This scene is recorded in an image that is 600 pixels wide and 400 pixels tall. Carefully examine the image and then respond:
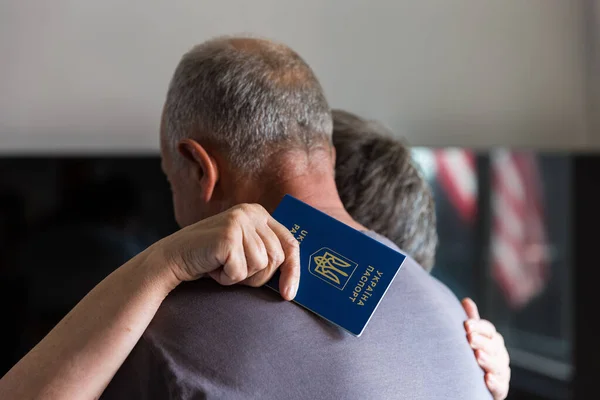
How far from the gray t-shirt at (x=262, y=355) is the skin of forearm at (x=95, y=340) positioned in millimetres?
28

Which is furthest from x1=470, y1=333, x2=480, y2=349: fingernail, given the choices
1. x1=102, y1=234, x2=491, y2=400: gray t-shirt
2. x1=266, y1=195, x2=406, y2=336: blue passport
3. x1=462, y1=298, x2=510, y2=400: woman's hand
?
x1=266, y1=195, x2=406, y2=336: blue passport

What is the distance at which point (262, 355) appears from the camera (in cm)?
78

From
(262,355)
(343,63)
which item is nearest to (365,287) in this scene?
(262,355)

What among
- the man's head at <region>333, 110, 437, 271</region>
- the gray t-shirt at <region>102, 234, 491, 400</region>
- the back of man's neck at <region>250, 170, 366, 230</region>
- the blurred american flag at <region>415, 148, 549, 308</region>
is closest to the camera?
the gray t-shirt at <region>102, 234, 491, 400</region>

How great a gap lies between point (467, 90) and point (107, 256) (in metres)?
1.49

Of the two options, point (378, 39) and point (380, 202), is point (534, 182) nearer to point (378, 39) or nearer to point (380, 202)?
point (378, 39)

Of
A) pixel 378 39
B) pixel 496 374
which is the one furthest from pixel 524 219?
pixel 496 374

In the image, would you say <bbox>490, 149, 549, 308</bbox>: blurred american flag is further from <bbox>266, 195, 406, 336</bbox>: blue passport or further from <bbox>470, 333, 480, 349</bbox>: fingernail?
<bbox>266, 195, 406, 336</bbox>: blue passport

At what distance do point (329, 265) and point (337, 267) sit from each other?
0.03 ft

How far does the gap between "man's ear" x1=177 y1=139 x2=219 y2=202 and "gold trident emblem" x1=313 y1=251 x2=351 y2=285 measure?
215 mm

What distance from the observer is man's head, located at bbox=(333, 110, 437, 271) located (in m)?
1.32

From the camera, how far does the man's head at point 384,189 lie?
4.34ft

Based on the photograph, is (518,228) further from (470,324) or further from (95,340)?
(95,340)

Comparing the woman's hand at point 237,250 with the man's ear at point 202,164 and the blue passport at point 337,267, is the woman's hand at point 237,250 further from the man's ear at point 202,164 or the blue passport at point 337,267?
the man's ear at point 202,164
